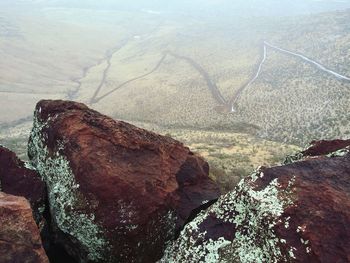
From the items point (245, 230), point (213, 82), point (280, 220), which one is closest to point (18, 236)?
point (245, 230)

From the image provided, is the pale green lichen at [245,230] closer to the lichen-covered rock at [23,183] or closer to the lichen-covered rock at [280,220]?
the lichen-covered rock at [280,220]

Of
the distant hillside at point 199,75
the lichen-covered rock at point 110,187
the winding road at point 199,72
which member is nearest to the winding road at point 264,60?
the distant hillside at point 199,75

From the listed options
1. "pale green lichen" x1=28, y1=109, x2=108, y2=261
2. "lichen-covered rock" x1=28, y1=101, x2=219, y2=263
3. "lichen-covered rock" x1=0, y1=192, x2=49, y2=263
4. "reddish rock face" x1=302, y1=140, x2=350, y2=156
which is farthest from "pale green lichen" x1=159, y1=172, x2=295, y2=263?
"reddish rock face" x1=302, y1=140, x2=350, y2=156

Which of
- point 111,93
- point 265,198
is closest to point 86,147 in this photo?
point 265,198

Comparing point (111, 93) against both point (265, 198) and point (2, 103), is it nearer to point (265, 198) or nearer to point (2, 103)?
point (2, 103)

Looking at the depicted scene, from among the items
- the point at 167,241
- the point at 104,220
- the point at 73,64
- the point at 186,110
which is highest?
the point at 104,220

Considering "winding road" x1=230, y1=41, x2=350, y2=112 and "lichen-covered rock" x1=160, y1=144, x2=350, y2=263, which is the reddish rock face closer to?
"lichen-covered rock" x1=160, y1=144, x2=350, y2=263
